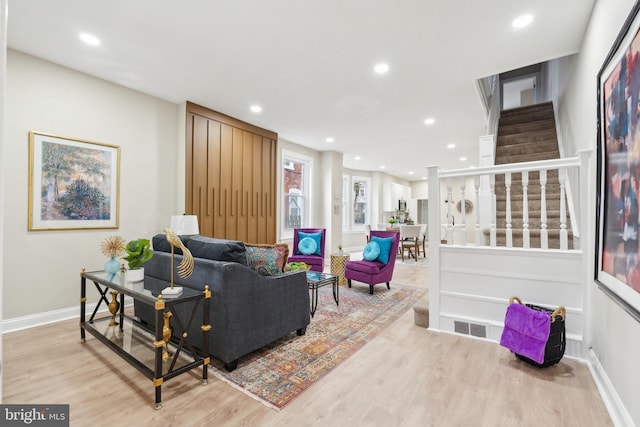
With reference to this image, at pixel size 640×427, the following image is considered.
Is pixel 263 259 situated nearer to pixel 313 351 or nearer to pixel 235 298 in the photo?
pixel 235 298

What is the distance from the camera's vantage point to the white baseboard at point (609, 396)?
5.89 feet

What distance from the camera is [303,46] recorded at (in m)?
3.17

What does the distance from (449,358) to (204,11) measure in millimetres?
3553

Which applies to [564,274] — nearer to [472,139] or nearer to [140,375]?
[140,375]

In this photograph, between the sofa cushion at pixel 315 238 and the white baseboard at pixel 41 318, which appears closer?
the white baseboard at pixel 41 318

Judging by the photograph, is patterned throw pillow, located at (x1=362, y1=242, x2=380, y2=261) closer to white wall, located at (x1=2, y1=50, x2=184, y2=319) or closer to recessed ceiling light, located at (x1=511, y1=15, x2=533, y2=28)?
white wall, located at (x1=2, y1=50, x2=184, y2=319)

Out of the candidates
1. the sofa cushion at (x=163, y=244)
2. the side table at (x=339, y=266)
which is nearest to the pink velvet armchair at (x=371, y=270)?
the side table at (x=339, y=266)

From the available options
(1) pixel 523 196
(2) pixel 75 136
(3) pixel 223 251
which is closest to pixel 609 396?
(1) pixel 523 196

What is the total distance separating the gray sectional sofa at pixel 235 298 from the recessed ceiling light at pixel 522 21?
298 cm

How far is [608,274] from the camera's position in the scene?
2021 millimetres

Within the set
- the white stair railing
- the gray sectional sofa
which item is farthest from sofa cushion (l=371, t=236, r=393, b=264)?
the gray sectional sofa

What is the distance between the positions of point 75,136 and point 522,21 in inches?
185

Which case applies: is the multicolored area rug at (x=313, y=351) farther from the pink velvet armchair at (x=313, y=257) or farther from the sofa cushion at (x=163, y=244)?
the sofa cushion at (x=163, y=244)

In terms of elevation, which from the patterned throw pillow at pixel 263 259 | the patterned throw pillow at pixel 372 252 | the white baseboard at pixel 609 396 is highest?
the patterned throw pillow at pixel 263 259
